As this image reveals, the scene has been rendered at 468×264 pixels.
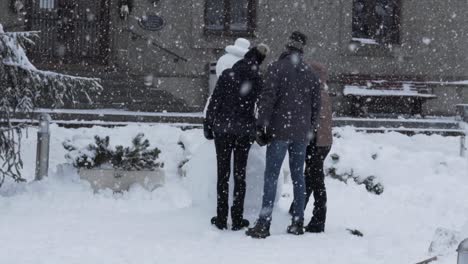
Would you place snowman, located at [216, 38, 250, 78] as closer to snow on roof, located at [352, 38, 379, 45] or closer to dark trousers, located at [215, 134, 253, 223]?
dark trousers, located at [215, 134, 253, 223]

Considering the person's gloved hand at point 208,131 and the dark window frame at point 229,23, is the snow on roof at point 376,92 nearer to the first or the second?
the dark window frame at point 229,23

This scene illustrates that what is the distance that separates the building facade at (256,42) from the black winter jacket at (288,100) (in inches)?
379

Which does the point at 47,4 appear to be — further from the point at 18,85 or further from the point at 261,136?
the point at 261,136

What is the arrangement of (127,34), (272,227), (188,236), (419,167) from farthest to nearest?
1. (127,34)
2. (419,167)
3. (272,227)
4. (188,236)

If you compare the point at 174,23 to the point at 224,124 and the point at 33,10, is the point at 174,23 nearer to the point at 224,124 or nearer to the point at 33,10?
the point at 33,10

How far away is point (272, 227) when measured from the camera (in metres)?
7.50

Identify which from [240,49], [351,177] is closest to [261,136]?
[240,49]

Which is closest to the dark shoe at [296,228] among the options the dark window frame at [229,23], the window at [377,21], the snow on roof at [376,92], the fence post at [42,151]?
the fence post at [42,151]

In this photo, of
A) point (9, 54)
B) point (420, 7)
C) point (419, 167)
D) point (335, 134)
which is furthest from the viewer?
point (420, 7)

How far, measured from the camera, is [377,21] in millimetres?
20812

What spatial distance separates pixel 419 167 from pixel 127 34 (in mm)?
9110

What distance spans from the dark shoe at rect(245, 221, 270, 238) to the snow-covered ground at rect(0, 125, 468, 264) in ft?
0.29

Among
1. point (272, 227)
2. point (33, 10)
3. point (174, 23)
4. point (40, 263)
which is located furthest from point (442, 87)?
point (40, 263)

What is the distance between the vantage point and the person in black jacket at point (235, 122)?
23.4ft
